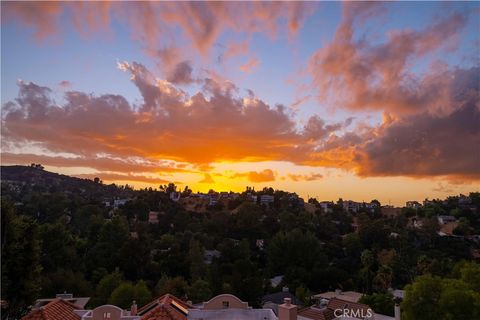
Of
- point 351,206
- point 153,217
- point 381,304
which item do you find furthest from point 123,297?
point 351,206

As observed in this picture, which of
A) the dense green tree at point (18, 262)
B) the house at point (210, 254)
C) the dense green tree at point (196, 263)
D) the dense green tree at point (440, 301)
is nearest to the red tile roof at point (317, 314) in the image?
the dense green tree at point (440, 301)

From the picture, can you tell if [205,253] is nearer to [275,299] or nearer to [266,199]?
[275,299]

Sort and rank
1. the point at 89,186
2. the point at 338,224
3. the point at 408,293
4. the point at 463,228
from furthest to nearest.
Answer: the point at 89,186, the point at 338,224, the point at 463,228, the point at 408,293

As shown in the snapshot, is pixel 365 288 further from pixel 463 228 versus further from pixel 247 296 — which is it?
pixel 463 228

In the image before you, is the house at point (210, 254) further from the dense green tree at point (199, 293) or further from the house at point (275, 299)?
the dense green tree at point (199, 293)

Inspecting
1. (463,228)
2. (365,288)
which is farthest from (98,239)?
(463,228)

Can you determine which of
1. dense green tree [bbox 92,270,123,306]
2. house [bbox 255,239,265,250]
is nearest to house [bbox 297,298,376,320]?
dense green tree [bbox 92,270,123,306]

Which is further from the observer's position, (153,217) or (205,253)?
(153,217)
